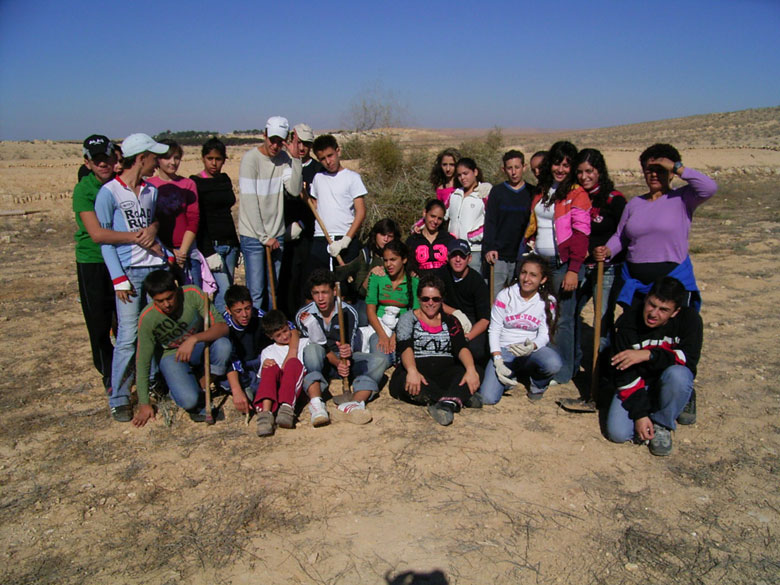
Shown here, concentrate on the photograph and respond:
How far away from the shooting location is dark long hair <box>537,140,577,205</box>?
4293mm

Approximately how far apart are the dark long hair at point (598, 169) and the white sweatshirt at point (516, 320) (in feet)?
2.80

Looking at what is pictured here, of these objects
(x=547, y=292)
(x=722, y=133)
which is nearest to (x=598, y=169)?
(x=547, y=292)

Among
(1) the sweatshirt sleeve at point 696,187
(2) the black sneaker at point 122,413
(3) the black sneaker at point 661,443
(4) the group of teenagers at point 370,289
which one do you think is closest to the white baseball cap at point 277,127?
(4) the group of teenagers at point 370,289

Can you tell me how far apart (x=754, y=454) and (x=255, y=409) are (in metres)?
3.54

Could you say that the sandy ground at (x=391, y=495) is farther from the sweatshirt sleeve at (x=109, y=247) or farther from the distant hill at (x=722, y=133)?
the distant hill at (x=722, y=133)

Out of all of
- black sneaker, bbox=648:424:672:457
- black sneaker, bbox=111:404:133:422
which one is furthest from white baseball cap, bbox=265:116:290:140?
black sneaker, bbox=648:424:672:457

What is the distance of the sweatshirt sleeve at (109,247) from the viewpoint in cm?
394

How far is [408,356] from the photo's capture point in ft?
14.4

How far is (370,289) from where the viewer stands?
15.8 ft

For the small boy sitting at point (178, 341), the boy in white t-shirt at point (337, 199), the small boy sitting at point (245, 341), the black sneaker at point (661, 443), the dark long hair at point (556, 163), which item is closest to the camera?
the black sneaker at point (661, 443)

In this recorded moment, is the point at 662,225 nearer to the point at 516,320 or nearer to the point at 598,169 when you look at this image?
the point at 598,169

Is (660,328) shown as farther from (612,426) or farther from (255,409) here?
(255,409)

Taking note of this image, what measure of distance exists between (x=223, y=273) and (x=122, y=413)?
147 cm

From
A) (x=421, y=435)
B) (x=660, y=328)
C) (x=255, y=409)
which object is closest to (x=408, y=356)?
(x=421, y=435)
